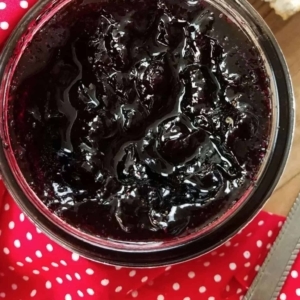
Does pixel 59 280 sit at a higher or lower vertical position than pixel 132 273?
lower

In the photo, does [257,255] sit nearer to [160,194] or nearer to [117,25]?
[160,194]

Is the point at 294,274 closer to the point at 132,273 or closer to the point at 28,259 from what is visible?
the point at 132,273

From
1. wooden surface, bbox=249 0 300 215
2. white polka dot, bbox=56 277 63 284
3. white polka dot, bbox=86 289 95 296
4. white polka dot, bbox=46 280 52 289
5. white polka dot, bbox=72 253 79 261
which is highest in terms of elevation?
wooden surface, bbox=249 0 300 215

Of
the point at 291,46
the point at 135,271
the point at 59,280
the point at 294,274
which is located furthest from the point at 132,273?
the point at 291,46

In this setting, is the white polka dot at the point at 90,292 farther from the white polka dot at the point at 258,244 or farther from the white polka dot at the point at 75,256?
the white polka dot at the point at 258,244

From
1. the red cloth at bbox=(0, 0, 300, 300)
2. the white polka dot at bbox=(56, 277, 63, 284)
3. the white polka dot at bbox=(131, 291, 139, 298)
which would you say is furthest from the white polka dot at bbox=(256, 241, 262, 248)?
the white polka dot at bbox=(56, 277, 63, 284)

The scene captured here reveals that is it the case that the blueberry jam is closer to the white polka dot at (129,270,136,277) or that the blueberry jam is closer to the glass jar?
the glass jar
